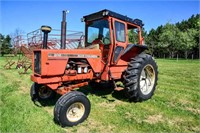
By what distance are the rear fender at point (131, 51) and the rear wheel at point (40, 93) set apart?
2.51m

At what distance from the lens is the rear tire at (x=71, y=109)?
443cm

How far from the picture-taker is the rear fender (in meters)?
6.33

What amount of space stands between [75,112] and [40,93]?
1.86 metres

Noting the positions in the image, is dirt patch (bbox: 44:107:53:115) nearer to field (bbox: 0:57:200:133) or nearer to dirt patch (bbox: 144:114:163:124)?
field (bbox: 0:57:200:133)

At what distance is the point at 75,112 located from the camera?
477 centimetres

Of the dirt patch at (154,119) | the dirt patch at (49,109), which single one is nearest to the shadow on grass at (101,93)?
the dirt patch at (49,109)

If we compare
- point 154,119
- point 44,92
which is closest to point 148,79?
point 154,119

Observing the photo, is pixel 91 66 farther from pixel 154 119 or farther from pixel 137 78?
pixel 154 119

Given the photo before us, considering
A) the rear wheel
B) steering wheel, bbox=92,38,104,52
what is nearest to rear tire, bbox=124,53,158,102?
steering wheel, bbox=92,38,104,52

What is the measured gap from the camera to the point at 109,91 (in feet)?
25.2

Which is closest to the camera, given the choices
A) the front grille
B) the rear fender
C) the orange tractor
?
the orange tractor

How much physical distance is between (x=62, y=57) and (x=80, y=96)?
1.08 metres

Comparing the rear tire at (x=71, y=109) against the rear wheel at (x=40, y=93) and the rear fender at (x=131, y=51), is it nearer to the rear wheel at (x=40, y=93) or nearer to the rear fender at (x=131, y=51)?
the rear wheel at (x=40, y=93)

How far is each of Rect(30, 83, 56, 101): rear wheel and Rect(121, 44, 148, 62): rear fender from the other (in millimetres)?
2512
